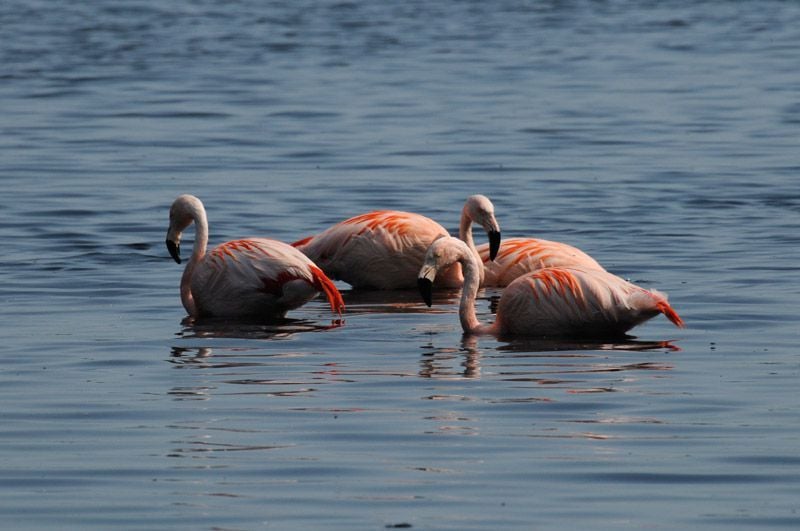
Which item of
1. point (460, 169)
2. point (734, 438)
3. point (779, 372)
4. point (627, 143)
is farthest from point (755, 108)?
point (734, 438)

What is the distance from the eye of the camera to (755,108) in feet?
73.5

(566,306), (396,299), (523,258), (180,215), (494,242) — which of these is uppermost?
(180,215)

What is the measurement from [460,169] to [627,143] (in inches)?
102

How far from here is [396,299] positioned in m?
11.8

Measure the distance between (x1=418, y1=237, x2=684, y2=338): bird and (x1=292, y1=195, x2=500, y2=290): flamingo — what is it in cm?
195

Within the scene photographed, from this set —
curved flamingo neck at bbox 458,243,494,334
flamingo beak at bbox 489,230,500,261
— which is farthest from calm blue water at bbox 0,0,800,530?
flamingo beak at bbox 489,230,500,261

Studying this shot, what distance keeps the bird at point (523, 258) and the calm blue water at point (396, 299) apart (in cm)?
14

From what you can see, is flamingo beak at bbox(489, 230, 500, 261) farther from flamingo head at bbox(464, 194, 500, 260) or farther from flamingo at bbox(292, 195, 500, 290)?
flamingo at bbox(292, 195, 500, 290)

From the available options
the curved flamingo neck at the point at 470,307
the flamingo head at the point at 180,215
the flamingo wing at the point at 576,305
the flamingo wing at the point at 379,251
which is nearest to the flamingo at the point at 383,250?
the flamingo wing at the point at 379,251

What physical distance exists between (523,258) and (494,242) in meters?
0.35

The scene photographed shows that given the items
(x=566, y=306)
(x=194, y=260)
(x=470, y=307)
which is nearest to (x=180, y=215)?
(x=194, y=260)

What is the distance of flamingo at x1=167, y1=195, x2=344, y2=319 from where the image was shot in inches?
418

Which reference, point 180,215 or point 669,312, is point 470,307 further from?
point 180,215

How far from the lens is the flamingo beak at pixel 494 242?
11672 mm
